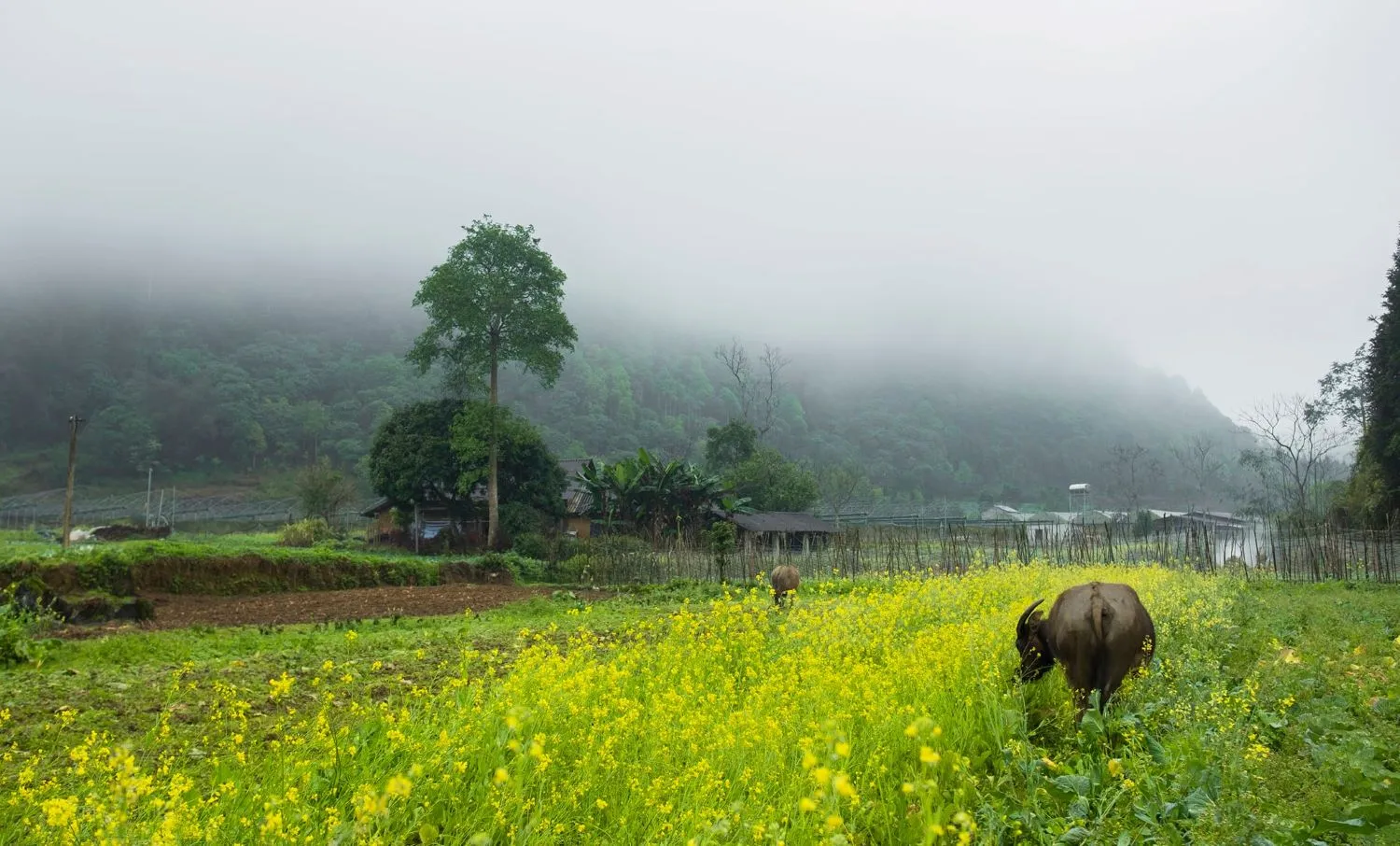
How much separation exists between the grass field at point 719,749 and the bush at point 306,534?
27547 mm

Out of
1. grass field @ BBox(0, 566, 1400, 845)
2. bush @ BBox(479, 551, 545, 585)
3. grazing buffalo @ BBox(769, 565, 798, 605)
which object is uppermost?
grass field @ BBox(0, 566, 1400, 845)

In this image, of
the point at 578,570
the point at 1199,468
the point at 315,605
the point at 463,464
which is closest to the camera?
the point at 315,605

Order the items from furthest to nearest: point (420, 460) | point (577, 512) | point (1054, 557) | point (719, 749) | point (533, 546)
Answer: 1. point (577, 512)
2. point (420, 460)
3. point (533, 546)
4. point (1054, 557)
5. point (719, 749)

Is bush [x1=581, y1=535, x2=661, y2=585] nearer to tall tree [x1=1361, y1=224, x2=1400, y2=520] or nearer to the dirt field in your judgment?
the dirt field

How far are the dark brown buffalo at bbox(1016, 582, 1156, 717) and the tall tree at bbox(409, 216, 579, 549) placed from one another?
99.0 ft

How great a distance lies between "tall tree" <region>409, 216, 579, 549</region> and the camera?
115 feet

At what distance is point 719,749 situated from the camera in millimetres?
4332

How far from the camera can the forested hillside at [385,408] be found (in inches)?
2869

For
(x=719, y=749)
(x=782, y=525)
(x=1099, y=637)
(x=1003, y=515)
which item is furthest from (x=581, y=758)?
(x=1003, y=515)

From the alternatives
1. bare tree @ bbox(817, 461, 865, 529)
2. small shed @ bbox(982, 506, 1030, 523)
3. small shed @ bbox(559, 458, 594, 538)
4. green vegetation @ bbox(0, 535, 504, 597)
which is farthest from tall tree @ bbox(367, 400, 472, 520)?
bare tree @ bbox(817, 461, 865, 529)

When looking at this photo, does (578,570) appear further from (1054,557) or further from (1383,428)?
(1383,428)

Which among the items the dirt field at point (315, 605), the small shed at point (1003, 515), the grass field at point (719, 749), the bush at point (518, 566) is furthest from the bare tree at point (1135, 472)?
the grass field at point (719, 749)

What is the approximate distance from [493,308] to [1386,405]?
1218 inches

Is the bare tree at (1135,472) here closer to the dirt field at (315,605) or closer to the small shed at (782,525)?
the small shed at (782,525)
